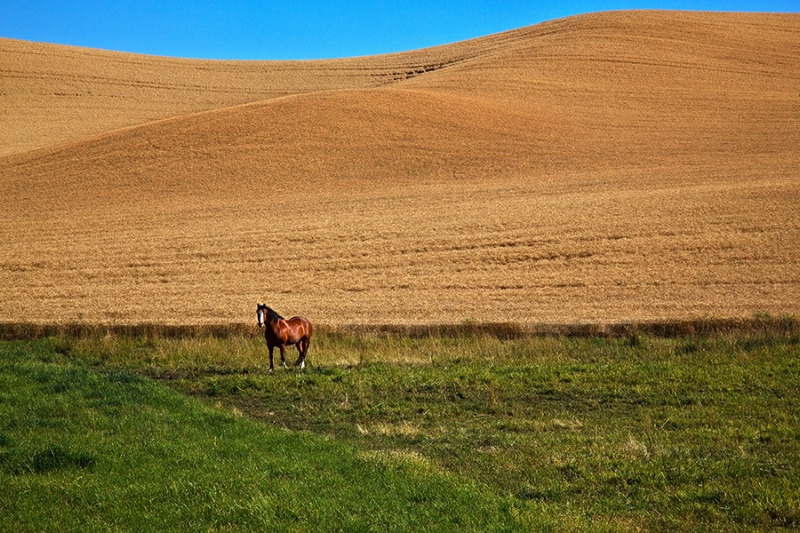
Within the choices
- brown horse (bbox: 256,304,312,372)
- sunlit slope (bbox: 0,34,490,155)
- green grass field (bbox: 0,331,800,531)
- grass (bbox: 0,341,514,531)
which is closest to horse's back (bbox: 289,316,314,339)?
brown horse (bbox: 256,304,312,372)

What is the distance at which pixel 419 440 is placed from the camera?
10.5 meters

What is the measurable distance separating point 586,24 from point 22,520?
82546 mm

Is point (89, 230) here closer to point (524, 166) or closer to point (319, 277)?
point (319, 277)

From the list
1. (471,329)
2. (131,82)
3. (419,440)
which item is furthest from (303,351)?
(131,82)

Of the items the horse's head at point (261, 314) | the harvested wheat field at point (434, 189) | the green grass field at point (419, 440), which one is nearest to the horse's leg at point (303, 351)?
the green grass field at point (419, 440)

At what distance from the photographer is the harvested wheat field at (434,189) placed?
955 inches

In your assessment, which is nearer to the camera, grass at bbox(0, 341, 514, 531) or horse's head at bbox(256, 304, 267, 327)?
grass at bbox(0, 341, 514, 531)

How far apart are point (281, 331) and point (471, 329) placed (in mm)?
5634

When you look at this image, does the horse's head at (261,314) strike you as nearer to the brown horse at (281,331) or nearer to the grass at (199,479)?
the brown horse at (281,331)

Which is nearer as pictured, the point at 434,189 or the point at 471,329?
the point at 471,329

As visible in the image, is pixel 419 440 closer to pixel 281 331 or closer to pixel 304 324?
pixel 281 331

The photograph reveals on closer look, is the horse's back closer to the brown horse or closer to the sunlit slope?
the brown horse

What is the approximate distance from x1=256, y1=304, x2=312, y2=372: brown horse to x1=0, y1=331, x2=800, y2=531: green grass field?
1.73 feet

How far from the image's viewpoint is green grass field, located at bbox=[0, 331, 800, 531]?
7.41 m
